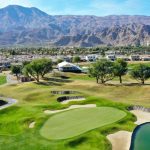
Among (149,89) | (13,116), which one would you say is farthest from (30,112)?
(149,89)

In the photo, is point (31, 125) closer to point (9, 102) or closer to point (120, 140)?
point (120, 140)

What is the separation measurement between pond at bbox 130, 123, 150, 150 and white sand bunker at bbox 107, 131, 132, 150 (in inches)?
27.4

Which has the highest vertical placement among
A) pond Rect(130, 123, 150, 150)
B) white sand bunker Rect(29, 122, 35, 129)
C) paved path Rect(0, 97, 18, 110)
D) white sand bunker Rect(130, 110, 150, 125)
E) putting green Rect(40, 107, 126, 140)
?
putting green Rect(40, 107, 126, 140)

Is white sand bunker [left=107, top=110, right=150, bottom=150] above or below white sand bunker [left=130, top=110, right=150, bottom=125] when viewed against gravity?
above

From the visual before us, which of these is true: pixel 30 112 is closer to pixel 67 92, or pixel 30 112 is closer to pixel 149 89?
pixel 67 92

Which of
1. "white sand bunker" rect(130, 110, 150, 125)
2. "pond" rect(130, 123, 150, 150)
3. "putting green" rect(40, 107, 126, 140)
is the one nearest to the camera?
"pond" rect(130, 123, 150, 150)

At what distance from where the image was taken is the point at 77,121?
59906mm

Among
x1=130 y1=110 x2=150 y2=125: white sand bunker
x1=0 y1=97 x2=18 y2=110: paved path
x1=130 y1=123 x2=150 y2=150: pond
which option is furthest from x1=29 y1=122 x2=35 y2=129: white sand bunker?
x1=130 y1=110 x2=150 y2=125: white sand bunker

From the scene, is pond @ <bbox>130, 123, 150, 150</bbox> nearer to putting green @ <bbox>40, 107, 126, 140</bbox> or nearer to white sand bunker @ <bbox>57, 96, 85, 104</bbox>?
putting green @ <bbox>40, 107, 126, 140</bbox>

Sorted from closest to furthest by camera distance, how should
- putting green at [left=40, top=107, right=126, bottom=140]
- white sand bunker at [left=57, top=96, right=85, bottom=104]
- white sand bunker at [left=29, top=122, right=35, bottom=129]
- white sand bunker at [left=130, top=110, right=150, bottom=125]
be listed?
putting green at [left=40, top=107, right=126, bottom=140] → white sand bunker at [left=29, top=122, right=35, bottom=129] → white sand bunker at [left=130, top=110, right=150, bottom=125] → white sand bunker at [left=57, top=96, right=85, bottom=104]

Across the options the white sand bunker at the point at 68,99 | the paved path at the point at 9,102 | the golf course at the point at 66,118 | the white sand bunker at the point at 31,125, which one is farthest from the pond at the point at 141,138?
the paved path at the point at 9,102

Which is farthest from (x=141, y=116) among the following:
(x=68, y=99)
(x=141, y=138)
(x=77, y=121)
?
(x=68, y=99)

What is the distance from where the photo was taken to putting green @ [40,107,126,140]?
173 ft

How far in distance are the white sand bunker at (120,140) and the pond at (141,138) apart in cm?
69
